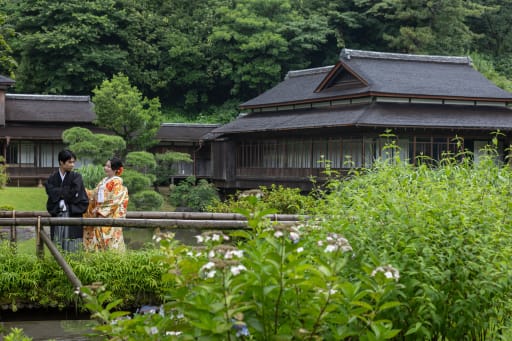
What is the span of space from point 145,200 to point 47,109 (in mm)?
12682

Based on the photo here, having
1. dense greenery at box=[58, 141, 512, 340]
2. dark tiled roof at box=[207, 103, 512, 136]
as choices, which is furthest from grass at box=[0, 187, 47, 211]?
dense greenery at box=[58, 141, 512, 340]

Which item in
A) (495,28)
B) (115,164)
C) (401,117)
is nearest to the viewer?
(115,164)

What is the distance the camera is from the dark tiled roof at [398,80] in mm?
25125

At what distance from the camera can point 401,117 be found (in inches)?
920

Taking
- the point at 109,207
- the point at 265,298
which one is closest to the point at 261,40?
the point at 109,207

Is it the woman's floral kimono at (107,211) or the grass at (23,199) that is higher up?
the woman's floral kimono at (107,211)

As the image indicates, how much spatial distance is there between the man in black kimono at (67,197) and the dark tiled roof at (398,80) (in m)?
17.2

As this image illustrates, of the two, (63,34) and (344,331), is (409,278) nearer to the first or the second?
(344,331)

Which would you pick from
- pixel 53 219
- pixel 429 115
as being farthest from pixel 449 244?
pixel 429 115

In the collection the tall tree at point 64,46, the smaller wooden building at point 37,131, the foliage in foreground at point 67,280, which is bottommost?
the foliage in foreground at point 67,280

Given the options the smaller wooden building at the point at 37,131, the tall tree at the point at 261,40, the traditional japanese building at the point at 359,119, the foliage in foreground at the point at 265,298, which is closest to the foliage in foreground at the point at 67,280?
the foliage in foreground at the point at 265,298

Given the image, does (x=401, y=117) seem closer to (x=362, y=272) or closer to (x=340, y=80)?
(x=340, y=80)

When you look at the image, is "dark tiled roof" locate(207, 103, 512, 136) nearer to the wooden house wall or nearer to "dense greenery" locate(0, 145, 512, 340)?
the wooden house wall

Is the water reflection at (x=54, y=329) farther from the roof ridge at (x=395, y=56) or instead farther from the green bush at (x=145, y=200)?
the roof ridge at (x=395, y=56)
